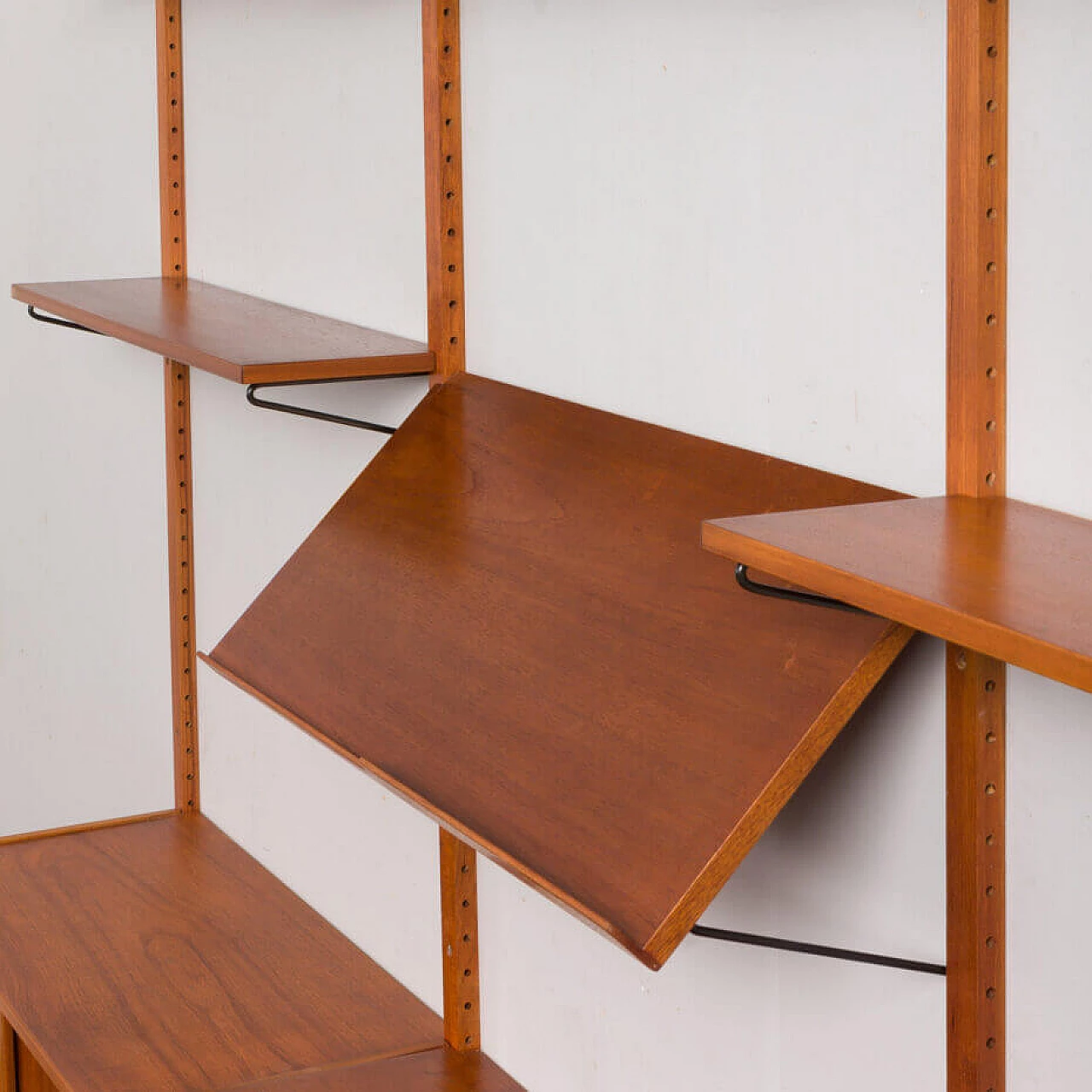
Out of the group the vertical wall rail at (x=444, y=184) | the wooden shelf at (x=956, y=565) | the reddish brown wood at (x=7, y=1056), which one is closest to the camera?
the wooden shelf at (x=956, y=565)

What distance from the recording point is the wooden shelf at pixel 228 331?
1.54m

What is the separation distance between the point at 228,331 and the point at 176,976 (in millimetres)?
687

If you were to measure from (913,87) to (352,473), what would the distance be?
892mm

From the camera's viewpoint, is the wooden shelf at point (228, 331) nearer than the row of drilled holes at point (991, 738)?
No

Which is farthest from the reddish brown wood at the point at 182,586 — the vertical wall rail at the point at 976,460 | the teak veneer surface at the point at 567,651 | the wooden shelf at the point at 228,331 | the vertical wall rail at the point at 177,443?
the vertical wall rail at the point at 976,460

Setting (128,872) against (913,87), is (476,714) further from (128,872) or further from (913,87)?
(128,872)

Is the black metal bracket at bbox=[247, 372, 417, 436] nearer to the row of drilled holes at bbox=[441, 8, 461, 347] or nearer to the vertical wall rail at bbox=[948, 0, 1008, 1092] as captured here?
the row of drilled holes at bbox=[441, 8, 461, 347]

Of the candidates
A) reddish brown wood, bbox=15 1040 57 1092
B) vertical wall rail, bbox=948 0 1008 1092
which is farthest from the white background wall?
reddish brown wood, bbox=15 1040 57 1092

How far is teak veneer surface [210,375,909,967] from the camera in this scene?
101cm

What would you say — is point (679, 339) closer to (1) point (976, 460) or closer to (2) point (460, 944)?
(1) point (976, 460)

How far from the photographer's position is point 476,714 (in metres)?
1.22

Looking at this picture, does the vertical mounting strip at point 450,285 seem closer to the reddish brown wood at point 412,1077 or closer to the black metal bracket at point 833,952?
the reddish brown wood at point 412,1077

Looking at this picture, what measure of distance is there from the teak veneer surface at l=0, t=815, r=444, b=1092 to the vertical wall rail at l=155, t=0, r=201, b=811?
0.21 meters

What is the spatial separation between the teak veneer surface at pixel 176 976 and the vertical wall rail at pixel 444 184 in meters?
0.67
